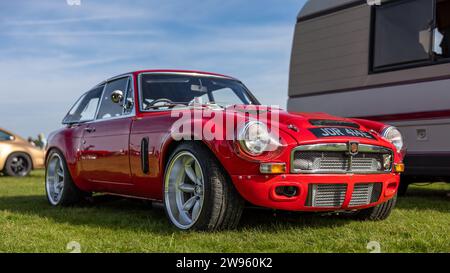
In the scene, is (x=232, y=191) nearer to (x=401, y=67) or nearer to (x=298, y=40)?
(x=401, y=67)

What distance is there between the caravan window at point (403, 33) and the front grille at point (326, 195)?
2.85m

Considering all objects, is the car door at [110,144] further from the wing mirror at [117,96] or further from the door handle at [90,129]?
the wing mirror at [117,96]

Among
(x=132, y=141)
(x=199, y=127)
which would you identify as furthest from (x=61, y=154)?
(x=199, y=127)

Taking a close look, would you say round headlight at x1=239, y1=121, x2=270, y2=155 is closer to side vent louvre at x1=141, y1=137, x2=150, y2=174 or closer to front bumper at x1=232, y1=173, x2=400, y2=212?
front bumper at x1=232, y1=173, x2=400, y2=212

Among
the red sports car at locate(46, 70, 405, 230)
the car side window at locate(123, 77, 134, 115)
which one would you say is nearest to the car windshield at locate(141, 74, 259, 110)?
the red sports car at locate(46, 70, 405, 230)

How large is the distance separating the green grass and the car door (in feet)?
1.11

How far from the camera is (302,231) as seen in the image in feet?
13.3

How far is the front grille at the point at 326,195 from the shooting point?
3.91 m

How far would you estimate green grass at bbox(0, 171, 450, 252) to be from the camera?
3.58 metres

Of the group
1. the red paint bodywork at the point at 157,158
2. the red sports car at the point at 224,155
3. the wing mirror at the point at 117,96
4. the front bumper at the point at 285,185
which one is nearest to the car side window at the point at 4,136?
the red paint bodywork at the point at 157,158

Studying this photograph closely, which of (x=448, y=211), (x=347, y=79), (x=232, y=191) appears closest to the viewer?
(x=232, y=191)

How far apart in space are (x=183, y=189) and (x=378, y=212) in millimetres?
1714

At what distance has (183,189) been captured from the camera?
433 cm

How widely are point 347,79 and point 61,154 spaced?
366cm
